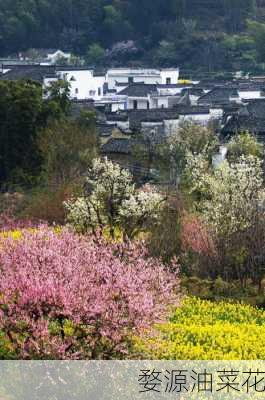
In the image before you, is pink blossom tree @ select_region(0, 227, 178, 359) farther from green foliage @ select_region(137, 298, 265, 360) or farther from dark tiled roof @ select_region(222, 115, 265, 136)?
dark tiled roof @ select_region(222, 115, 265, 136)

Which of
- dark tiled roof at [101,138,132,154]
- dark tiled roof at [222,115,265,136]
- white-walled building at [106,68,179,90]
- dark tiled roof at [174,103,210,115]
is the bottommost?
white-walled building at [106,68,179,90]

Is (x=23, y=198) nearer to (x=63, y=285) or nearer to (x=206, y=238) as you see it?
(x=206, y=238)

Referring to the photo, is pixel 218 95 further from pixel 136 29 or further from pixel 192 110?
pixel 136 29

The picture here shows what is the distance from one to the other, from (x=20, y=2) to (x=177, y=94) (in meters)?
21.7

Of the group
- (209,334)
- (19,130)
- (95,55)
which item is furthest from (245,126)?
(95,55)

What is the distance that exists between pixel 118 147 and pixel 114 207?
41.4 ft

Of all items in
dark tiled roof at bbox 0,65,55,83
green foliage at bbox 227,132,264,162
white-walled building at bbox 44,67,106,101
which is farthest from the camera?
white-walled building at bbox 44,67,106,101

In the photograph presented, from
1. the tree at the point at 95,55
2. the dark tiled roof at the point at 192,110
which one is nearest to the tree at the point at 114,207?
the dark tiled roof at the point at 192,110

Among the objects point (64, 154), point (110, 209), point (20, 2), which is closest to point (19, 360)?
point (110, 209)

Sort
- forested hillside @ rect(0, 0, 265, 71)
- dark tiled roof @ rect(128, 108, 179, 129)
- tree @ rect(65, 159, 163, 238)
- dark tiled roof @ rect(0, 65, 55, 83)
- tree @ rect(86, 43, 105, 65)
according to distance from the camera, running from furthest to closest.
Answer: tree @ rect(86, 43, 105, 65) < forested hillside @ rect(0, 0, 265, 71) < dark tiled roof @ rect(0, 65, 55, 83) < dark tiled roof @ rect(128, 108, 179, 129) < tree @ rect(65, 159, 163, 238)

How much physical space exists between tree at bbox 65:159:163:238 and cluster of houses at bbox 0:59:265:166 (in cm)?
1166

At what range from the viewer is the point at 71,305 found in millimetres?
7465

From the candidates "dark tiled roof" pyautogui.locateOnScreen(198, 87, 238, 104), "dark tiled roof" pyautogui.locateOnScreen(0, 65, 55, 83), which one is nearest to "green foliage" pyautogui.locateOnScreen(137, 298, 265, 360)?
"dark tiled roof" pyautogui.locateOnScreen(198, 87, 238, 104)

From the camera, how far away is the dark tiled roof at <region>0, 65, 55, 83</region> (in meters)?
44.5
